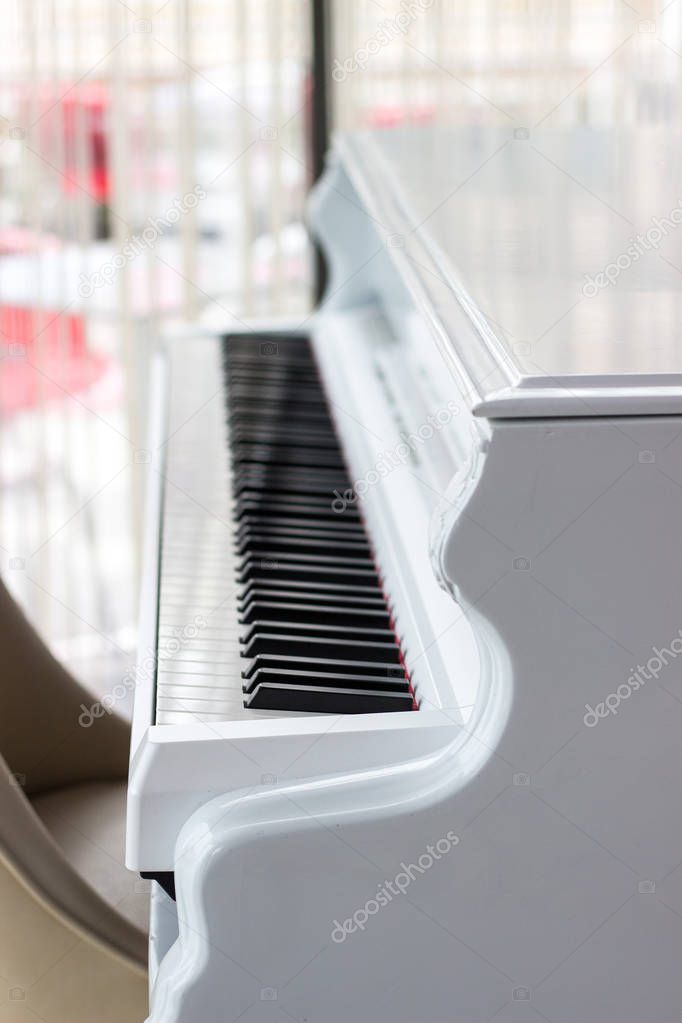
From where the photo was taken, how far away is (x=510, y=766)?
3.31 ft

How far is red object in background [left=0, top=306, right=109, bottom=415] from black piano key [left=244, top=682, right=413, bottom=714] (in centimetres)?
194

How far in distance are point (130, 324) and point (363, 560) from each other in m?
1.70

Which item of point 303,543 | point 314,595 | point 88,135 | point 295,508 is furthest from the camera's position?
point 88,135

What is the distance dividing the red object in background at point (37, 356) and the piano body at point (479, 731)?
1706 millimetres

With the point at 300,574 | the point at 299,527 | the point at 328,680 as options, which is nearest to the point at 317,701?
the point at 328,680

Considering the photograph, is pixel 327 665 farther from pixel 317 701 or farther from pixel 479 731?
pixel 479 731

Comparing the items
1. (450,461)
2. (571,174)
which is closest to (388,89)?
(571,174)

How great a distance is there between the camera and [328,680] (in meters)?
1.17

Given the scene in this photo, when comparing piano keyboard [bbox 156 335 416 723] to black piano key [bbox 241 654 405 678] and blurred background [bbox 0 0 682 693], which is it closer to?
black piano key [bbox 241 654 405 678]

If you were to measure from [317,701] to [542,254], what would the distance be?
55 centimetres

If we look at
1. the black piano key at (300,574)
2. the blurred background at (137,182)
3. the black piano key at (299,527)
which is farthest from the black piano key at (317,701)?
the blurred background at (137,182)

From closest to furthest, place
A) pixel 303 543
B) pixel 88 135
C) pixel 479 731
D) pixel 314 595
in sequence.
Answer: pixel 479 731 < pixel 314 595 < pixel 303 543 < pixel 88 135

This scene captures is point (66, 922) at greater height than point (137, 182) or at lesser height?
lesser

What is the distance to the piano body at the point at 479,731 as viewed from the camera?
0.95 meters
